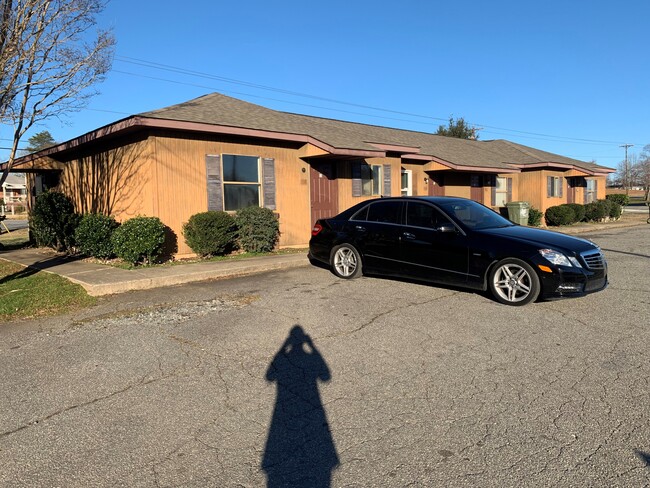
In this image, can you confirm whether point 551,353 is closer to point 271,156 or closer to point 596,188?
point 271,156

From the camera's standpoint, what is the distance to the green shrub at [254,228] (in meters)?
11.9

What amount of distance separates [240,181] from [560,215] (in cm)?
1652

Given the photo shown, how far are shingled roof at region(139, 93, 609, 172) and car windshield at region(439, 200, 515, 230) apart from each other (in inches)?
233

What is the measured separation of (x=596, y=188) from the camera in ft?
99.5

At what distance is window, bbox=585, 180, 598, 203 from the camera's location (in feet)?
96.1

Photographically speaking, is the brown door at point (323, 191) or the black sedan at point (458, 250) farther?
the brown door at point (323, 191)

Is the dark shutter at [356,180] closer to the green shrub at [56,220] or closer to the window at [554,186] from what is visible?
the green shrub at [56,220]

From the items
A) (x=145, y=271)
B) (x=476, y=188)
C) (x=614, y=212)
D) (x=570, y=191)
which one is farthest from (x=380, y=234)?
(x=614, y=212)

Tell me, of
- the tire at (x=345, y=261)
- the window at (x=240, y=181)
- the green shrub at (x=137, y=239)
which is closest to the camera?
the tire at (x=345, y=261)

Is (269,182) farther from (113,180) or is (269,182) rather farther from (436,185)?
(436,185)

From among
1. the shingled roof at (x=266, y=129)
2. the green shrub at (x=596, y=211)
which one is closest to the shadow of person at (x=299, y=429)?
the shingled roof at (x=266, y=129)

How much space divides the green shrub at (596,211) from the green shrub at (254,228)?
64.5ft

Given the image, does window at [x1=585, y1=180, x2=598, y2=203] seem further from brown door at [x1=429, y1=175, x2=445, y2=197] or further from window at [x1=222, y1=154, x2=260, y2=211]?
window at [x1=222, y1=154, x2=260, y2=211]

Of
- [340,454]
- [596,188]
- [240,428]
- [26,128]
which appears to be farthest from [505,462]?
[596,188]
